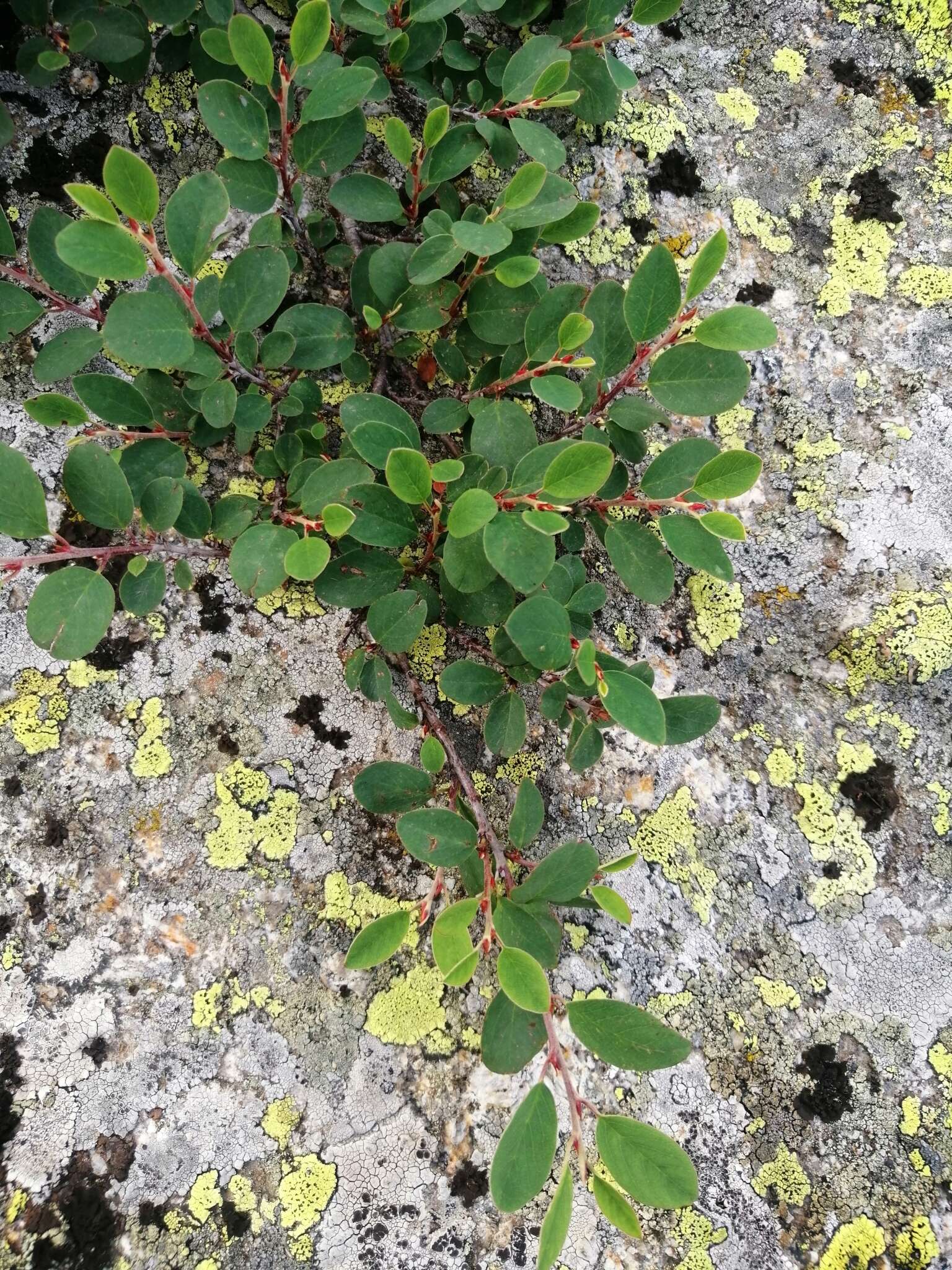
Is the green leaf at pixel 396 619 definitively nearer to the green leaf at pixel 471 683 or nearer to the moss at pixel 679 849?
the green leaf at pixel 471 683

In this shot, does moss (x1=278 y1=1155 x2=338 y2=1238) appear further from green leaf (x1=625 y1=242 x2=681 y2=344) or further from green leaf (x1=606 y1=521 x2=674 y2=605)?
green leaf (x1=625 y1=242 x2=681 y2=344)

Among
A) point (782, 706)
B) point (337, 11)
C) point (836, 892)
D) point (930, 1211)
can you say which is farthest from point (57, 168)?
point (930, 1211)

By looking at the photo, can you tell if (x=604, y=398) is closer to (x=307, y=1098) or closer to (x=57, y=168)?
(x=57, y=168)

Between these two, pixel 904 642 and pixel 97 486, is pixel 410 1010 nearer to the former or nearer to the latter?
pixel 97 486

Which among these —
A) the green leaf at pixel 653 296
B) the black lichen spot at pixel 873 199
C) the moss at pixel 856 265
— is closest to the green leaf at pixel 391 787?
the green leaf at pixel 653 296

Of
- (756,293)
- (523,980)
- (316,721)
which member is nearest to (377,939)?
(523,980)

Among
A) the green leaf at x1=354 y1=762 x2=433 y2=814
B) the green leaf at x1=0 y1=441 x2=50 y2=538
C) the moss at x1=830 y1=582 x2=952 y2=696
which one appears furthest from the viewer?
the moss at x1=830 y1=582 x2=952 y2=696

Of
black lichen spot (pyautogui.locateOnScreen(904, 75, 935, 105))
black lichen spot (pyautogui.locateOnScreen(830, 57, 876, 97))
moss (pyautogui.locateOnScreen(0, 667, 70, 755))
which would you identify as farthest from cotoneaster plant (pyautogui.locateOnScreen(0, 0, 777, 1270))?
black lichen spot (pyautogui.locateOnScreen(904, 75, 935, 105))
